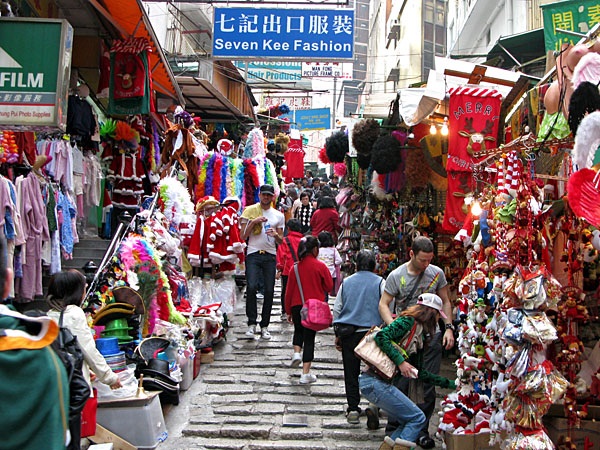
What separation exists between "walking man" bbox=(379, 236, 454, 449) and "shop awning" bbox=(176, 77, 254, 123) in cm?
968

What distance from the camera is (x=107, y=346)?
6.23 meters

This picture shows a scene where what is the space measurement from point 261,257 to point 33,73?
5.10 m

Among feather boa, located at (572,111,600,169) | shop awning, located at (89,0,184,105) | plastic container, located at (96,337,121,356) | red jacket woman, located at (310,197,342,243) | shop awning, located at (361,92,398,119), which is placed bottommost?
plastic container, located at (96,337,121,356)

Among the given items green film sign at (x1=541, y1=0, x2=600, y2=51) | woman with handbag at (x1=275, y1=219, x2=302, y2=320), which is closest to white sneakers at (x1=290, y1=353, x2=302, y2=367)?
woman with handbag at (x1=275, y1=219, x2=302, y2=320)

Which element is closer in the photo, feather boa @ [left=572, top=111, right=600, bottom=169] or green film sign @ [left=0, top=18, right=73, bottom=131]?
feather boa @ [left=572, top=111, right=600, bottom=169]

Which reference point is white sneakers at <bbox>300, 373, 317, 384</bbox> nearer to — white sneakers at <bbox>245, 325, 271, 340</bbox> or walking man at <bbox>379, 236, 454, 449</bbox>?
white sneakers at <bbox>245, 325, 271, 340</bbox>

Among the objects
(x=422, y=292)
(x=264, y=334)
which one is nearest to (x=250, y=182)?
(x=264, y=334)

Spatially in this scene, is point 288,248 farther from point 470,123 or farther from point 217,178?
point 470,123

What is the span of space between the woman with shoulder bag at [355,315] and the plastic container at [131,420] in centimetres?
220

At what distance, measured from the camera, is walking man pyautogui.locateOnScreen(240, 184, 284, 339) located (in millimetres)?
9922

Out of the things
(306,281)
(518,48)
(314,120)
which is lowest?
(306,281)

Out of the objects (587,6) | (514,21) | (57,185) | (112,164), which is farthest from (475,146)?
(514,21)

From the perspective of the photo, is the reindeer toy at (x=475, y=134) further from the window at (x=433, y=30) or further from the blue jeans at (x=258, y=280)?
the window at (x=433, y=30)

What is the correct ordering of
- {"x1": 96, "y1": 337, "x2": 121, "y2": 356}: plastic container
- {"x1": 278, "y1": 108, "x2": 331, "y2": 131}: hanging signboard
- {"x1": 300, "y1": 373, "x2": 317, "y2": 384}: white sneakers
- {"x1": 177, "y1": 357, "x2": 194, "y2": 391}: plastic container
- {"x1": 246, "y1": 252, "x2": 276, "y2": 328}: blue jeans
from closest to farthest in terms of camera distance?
1. {"x1": 96, "y1": 337, "x2": 121, "y2": 356}: plastic container
2. {"x1": 177, "y1": 357, "x2": 194, "y2": 391}: plastic container
3. {"x1": 300, "y1": 373, "x2": 317, "y2": 384}: white sneakers
4. {"x1": 246, "y1": 252, "x2": 276, "y2": 328}: blue jeans
5. {"x1": 278, "y1": 108, "x2": 331, "y2": 131}: hanging signboard
